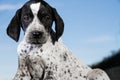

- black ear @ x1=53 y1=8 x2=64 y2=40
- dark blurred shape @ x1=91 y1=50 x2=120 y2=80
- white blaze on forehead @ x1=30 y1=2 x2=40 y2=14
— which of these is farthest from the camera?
dark blurred shape @ x1=91 y1=50 x2=120 y2=80

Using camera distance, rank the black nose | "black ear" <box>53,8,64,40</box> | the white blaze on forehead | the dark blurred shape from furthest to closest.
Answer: the dark blurred shape < "black ear" <box>53,8,64,40</box> < the white blaze on forehead < the black nose

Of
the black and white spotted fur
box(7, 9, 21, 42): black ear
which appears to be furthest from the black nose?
box(7, 9, 21, 42): black ear

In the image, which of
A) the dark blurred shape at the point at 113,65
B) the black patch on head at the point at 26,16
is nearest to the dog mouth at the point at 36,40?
the black patch on head at the point at 26,16

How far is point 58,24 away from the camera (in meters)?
8.85

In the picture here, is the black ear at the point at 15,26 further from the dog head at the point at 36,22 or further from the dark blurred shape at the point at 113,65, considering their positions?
the dark blurred shape at the point at 113,65

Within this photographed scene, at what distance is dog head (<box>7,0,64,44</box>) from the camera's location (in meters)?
8.50

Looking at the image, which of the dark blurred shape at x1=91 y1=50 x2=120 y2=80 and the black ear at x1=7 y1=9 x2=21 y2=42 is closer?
the black ear at x1=7 y1=9 x2=21 y2=42

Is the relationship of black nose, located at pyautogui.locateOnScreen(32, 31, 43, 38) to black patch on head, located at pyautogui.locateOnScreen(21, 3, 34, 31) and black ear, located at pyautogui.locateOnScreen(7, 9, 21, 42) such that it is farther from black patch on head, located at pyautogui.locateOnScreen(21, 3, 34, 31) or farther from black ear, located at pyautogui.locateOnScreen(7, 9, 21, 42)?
black ear, located at pyautogui.locateOnScreen(7, 9, 21, 42)

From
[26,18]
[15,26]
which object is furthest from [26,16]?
[15,26]

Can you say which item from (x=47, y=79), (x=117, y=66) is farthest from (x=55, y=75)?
(x=117, y=66)

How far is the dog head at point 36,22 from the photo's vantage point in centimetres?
850

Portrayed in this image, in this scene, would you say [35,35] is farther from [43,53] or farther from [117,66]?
[117,66]

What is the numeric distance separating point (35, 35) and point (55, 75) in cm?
76

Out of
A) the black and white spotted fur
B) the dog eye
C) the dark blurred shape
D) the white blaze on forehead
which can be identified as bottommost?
the dark blurred shape
